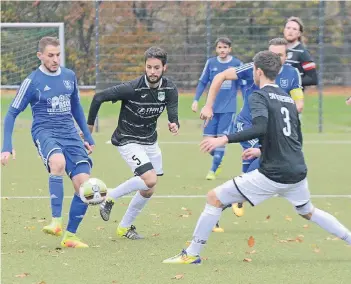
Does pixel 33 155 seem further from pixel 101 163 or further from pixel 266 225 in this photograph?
pixel 266 225

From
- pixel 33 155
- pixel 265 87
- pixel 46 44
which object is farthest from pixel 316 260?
pixel 33 155

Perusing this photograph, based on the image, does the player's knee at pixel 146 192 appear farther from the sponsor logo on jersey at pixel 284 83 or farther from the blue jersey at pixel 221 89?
the blue jersey at pixel 221 89

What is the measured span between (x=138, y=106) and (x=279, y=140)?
1.87 metres

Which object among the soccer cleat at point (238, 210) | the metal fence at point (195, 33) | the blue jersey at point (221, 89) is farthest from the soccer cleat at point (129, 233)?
the metal fence at point (195, 33)

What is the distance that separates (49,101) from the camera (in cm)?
884

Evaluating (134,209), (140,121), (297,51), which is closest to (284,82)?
(297,51)

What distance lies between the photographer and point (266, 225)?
980 cm

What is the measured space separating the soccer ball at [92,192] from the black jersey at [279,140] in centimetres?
151

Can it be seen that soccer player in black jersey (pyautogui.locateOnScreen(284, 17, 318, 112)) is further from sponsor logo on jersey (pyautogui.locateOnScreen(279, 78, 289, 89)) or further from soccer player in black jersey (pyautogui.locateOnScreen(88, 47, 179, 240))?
soccer player in black jersey (pyautogui.locateOnScreen(88, 47, 179, 240))

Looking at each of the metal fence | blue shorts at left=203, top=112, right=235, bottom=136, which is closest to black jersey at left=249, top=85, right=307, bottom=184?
blue shorts at left=203, top=112, right=235, bottom=136

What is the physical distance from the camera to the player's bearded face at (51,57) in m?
8.81

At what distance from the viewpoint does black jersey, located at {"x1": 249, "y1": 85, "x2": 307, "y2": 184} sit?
765 cm

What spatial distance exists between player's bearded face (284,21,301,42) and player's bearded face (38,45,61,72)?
3.16 meters

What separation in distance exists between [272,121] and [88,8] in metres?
19.1
